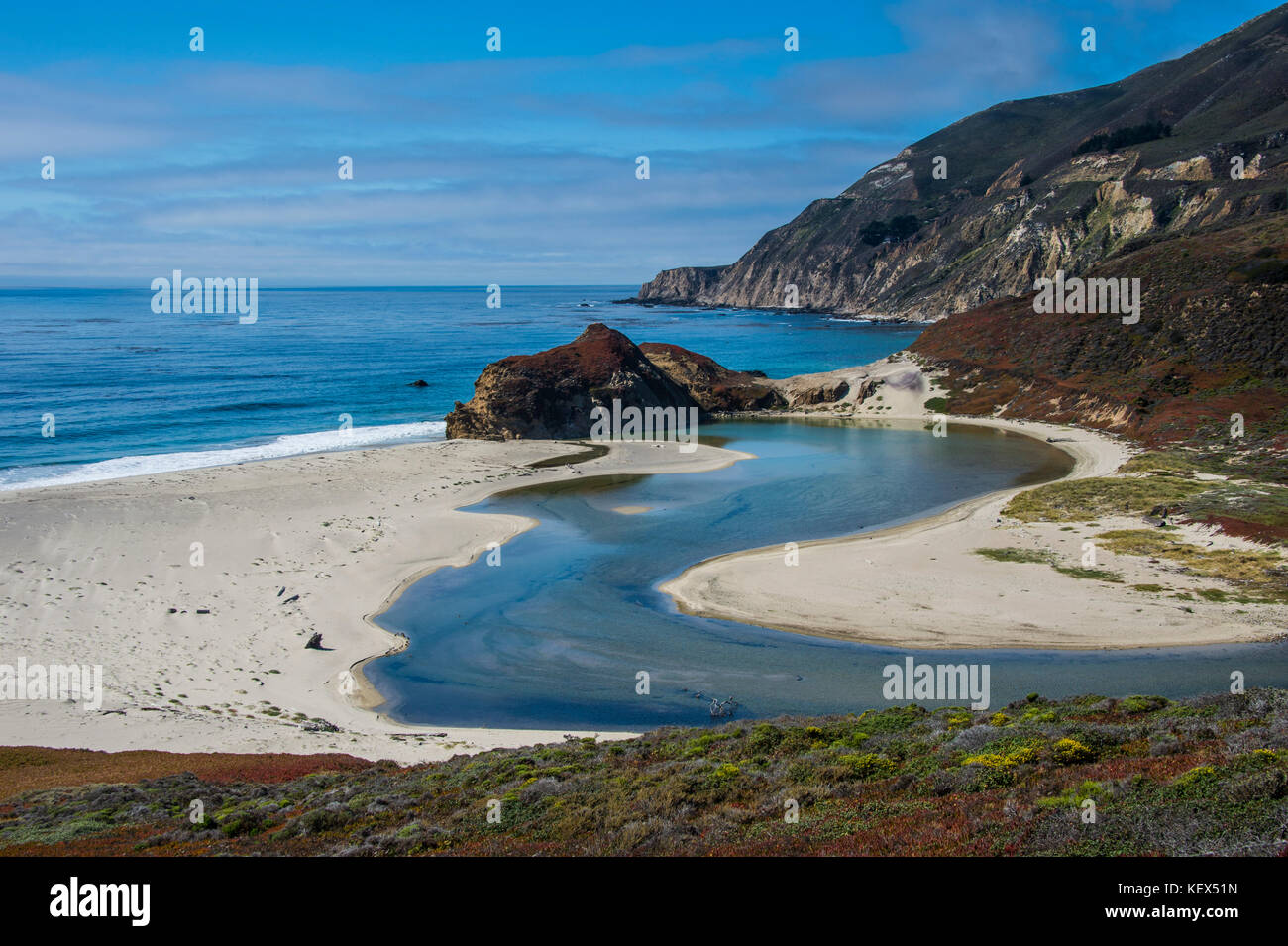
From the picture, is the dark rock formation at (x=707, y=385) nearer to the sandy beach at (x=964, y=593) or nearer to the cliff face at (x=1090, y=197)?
the sandy beach at (x=964, y=593)

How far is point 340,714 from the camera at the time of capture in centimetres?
1967

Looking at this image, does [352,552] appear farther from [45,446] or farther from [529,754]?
[45,446]

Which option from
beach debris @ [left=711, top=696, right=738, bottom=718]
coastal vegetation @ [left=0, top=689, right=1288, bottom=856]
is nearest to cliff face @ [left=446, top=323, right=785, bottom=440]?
beach debris @ [left=711, top=696, right=738, bottom=718]

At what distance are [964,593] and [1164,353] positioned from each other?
145ft

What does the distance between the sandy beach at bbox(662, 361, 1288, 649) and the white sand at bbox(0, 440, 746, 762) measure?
33.6 ft

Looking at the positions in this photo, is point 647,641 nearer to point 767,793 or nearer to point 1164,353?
point 767,793

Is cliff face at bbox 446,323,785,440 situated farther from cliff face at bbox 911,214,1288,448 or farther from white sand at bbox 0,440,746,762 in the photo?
cliff face at bbox 911,214,1288,448

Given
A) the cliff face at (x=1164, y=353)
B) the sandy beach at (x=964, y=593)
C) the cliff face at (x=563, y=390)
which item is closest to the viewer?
the sandy beach at (x=964, y=593)

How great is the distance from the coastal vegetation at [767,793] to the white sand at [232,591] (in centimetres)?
202

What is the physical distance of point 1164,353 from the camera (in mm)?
58219

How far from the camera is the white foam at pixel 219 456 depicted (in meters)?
44.1

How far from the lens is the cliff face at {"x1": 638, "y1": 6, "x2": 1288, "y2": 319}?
109562mm

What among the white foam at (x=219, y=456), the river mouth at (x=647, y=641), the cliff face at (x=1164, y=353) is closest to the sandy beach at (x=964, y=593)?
the river mouth at (x=647, y=641)
